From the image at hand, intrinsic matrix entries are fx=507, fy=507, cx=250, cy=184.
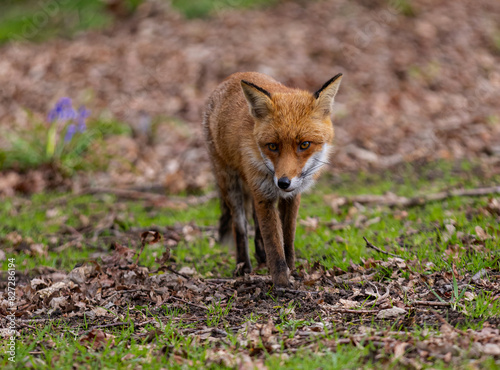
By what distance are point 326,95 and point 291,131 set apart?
0.64 m

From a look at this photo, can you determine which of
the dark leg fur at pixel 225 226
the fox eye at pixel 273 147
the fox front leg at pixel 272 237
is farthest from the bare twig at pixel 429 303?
the dark leg fur at pixel 225 226

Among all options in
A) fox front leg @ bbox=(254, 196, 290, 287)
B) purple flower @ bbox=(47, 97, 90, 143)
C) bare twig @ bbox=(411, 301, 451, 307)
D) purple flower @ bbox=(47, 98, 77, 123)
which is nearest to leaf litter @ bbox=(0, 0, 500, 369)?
bare twig @ bbox=(411, 301, 451, 307)

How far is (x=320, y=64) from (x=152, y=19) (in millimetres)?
6114

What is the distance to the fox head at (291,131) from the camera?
184 inches

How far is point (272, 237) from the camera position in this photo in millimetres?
5184

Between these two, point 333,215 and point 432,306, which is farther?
point 333,215

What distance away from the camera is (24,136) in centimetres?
1108

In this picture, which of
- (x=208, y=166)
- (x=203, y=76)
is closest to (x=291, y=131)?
(x=208, y=166)

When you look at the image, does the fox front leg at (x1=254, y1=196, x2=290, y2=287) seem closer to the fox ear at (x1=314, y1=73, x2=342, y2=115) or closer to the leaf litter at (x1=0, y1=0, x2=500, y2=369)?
the leaf litter at (x1=0, y1=0, x2=500, y2=369)

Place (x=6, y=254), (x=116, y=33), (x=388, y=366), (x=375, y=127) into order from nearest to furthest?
(x=388, y=366), (x=6, y=254), (x=375, y=127), (x=116, y=33)

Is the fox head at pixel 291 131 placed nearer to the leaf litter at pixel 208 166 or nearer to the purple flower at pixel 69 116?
the leaf litter at pixel 208 166

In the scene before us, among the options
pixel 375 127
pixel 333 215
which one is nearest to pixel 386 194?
pixel 333 215

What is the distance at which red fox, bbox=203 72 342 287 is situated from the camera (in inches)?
187

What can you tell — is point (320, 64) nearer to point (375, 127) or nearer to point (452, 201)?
point (375, 127)
